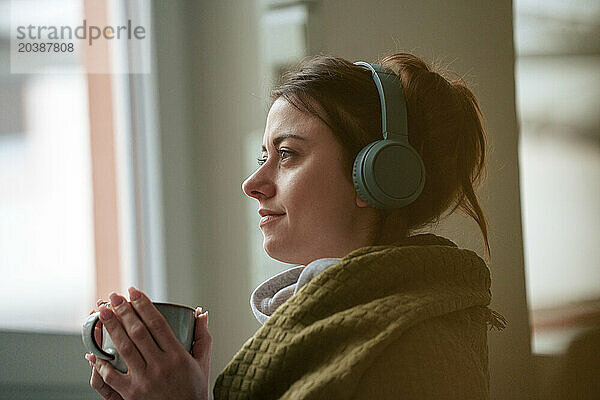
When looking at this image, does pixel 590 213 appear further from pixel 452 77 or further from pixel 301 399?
pixel 301 399

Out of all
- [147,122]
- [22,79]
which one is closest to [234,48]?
[147,122]

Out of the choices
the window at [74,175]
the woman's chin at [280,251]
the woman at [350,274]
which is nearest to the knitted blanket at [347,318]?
the woman at [350,274]

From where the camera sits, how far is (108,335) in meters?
0.76

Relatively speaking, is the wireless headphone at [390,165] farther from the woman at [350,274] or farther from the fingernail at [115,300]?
the fingernail at [115,300]

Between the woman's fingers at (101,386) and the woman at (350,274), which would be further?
the woman's fingers at (101,386)

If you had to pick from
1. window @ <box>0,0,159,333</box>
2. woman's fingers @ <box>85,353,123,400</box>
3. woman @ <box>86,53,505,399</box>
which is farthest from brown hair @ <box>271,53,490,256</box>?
window @ <box>0,0,159,333</box>

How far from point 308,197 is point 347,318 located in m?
0.18

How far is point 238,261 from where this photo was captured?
128 cm

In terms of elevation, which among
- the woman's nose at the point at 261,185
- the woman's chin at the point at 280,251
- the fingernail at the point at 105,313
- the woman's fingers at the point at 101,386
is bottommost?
the woman's fingers at the point at 101,386

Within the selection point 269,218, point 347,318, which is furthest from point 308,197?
point 347,318

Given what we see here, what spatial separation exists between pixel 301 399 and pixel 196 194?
70 centimetres

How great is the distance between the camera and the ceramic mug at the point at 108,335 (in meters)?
0.75

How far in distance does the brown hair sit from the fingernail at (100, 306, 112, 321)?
12.2 inches

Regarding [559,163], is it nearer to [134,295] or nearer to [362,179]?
[362,179]
